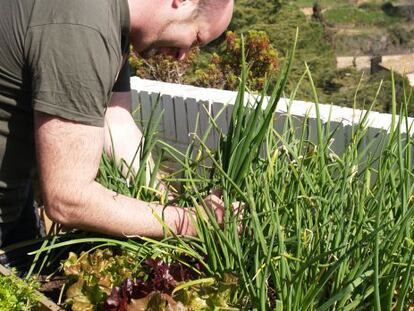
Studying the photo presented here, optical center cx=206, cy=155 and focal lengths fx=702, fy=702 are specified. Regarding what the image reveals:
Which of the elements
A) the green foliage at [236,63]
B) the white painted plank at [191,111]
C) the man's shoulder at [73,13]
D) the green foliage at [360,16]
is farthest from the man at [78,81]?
the green foliage at [360,16]

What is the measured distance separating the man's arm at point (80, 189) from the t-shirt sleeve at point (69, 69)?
0.11ft

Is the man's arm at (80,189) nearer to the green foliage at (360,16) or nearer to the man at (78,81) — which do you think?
the man at (78,81)

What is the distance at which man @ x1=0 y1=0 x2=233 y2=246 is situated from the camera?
1435 mm

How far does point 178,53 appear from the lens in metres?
1.80

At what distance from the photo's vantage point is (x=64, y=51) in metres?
1.41

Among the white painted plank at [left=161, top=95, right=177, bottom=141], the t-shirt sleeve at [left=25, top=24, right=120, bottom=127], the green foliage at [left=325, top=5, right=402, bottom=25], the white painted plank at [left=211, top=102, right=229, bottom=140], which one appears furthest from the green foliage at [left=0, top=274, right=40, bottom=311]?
the green foliage at [left=325, top=5, right=402, bottom=25]

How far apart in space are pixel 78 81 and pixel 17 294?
48cm

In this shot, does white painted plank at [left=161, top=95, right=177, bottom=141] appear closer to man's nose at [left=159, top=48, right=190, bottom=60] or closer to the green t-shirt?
man's nose at [left=159, top=48, right=190, bottom=60]

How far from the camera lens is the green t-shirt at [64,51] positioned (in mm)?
1423

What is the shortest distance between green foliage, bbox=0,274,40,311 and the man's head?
635 mm

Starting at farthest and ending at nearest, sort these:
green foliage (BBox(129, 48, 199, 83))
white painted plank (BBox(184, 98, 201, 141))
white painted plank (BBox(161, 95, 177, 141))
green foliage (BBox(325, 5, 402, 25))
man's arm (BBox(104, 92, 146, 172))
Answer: green foliage (BBox(325, 5, 402, 25)) → green foliage (BBox(129, 48, 199, 83)) → white painted plank (BBox(161, 95, 177, 141)) → white painted plank (BBox(184, 98, 201, 141)) → man's arm (BBox(104, 92, 146, 172))

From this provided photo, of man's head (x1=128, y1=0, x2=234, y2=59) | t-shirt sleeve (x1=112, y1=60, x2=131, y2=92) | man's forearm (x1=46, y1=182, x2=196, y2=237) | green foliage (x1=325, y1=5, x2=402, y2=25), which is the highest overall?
man's head (x1=128, y1=0, x2=234, y2=59)

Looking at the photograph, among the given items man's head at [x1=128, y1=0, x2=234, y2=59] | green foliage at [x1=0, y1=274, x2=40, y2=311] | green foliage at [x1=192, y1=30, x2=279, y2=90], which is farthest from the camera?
green foliage at [x1=192, y1=30, x2=279, y2=90]

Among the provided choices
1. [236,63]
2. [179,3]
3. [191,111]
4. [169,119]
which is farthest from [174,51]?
[236,63]
